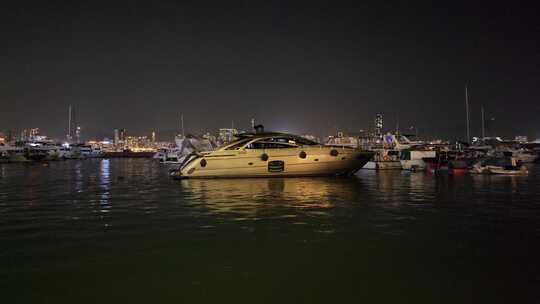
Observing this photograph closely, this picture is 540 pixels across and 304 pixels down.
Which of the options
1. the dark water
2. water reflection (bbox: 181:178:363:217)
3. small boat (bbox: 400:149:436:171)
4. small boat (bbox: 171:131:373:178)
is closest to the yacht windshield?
small boat (bbox: 171:131:373:178)

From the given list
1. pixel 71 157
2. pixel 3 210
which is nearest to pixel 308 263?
pixel 3 210

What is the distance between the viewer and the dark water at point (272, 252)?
491 centimetres

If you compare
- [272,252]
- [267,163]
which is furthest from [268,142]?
[272,252]

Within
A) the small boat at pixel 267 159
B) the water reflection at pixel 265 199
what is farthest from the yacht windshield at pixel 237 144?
the water reflection at pixel 265 199

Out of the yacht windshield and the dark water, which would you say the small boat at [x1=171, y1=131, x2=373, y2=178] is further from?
the dark water

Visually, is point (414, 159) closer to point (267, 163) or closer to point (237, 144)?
point (267, 163)

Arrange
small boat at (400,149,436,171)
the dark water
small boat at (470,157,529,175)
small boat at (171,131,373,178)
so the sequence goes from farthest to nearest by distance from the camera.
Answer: small boat at (400,149,436,171), small boat at (470,157,529,175), small boat at (171,131,373,178), the dark water

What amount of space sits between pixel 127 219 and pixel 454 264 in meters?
7.50

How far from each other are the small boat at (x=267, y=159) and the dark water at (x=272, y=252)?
34.8 feet

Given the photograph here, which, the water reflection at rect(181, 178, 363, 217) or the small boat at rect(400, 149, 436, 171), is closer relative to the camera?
the water reflection at rect(181, 178, 363, 217)

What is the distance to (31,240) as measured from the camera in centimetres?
770

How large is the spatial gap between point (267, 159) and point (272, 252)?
53.8 ft

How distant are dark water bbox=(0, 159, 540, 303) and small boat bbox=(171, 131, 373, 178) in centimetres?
1062

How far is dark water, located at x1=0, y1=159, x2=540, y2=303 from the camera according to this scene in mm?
4910
